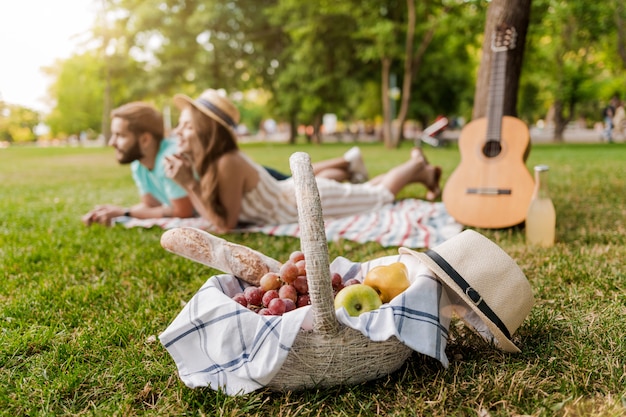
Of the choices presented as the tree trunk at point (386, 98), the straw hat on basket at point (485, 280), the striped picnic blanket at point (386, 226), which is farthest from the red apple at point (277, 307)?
the tree trunk at point (386, 98)

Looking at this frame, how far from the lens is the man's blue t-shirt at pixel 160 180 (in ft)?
14.4

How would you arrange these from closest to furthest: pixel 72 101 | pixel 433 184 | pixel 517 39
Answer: pixel 517 39
pixel 433 184
pixel 72 101

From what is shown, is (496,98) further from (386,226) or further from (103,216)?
(103,216)

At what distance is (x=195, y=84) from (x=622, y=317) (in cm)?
2558

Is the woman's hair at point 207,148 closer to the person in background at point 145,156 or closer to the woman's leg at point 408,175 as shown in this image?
the person in background at point 145,156

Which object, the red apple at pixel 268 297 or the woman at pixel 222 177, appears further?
the woman at pixel 222 177

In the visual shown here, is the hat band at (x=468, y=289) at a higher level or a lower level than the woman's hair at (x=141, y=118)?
lower

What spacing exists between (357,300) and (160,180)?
329cm

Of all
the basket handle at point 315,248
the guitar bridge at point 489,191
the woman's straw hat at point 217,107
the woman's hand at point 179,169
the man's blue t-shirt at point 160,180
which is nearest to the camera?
the basket handle at point 315,248

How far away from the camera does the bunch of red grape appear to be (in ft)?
5.79

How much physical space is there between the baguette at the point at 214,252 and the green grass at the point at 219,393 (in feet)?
1.44

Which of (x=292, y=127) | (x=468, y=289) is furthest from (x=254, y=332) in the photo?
(x=292, y=127)

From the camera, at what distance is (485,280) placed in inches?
68.3

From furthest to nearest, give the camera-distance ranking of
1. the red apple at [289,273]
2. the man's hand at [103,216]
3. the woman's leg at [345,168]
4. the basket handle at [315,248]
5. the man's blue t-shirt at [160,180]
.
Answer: the woman's leg at [345,168]
the man's hand at [103,216]
the man's blue t-shirt at [160,180]
the red apple at [289,273]
the basket handle at [315,248]
